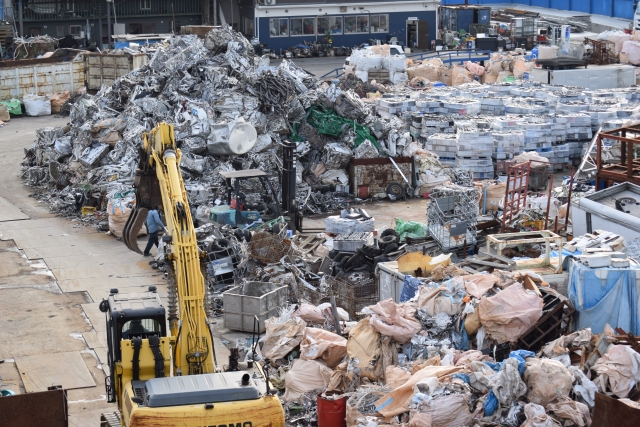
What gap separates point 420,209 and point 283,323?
952 centimetres

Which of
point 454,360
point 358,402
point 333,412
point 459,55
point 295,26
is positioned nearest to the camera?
point 358,402

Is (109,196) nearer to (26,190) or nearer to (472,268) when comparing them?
(26,190)

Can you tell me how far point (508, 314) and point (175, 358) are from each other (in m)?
4.10

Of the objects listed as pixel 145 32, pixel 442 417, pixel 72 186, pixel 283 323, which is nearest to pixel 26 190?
pixel 72 186

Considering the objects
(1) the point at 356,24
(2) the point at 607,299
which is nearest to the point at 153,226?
(2) the point at 607,299

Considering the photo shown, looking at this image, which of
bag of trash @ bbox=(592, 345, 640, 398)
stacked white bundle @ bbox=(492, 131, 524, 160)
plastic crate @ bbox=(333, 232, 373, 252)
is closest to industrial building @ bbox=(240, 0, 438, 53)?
stacked white bundle @ bbox=(492, 131, 524, 160)

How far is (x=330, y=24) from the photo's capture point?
52812 millimetres

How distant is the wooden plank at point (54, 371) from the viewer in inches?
540

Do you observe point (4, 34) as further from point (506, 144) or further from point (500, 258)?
point (500, 258)

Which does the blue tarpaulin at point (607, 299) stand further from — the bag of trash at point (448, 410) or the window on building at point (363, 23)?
the window on building at point (363, 23)

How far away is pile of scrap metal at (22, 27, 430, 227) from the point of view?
22734 mm

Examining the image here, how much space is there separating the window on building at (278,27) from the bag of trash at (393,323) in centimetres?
4076

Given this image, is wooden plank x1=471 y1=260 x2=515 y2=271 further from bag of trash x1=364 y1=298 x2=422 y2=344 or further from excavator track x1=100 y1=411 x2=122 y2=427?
excavator track x1=100 y1=411 x2=122 y2=427

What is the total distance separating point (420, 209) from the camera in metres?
23.0
